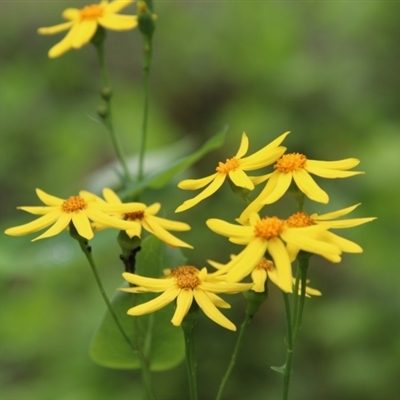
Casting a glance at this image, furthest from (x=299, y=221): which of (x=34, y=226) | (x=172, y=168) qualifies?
(x=172, y=168)

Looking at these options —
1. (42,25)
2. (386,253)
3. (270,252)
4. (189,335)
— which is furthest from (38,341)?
(42,25)

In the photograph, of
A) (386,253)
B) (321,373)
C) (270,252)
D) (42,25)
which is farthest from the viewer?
(42,25)

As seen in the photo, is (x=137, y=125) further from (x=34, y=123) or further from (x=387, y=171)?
(x=387, y=171)

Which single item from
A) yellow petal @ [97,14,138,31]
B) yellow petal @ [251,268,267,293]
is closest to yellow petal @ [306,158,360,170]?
yellow petal @ [251,268,267,293]

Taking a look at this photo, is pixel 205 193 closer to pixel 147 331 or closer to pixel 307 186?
pixel 307 186

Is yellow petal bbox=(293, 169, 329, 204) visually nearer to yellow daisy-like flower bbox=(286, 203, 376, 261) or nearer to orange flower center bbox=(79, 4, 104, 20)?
yellow daisy-like flower bbox=(286, 203, 376, 261)

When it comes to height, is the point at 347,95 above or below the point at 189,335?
below
